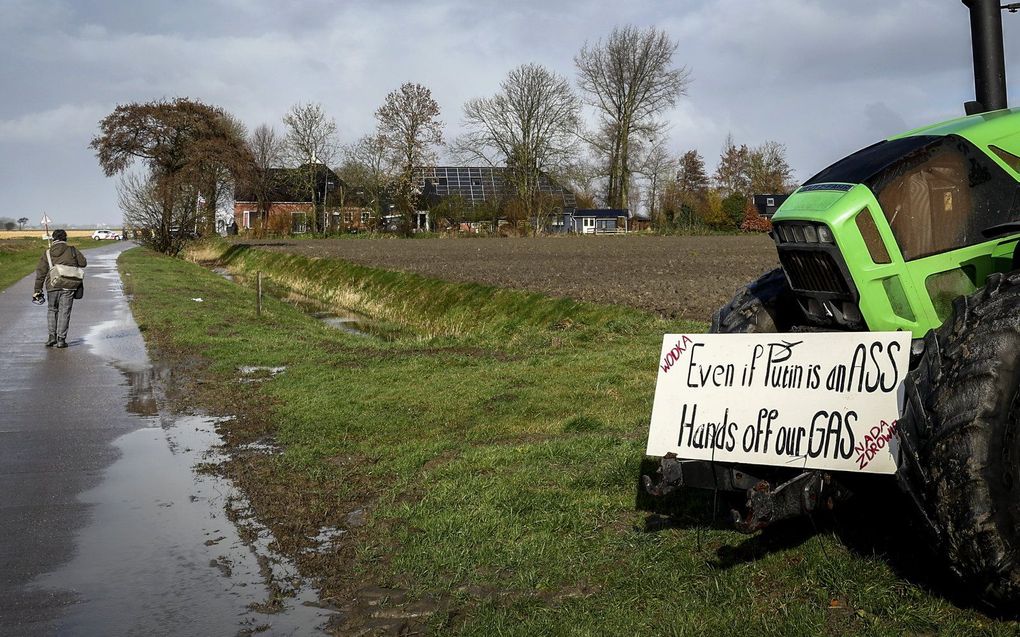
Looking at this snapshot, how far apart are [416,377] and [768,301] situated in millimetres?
6585

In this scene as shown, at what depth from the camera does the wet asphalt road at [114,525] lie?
550cm

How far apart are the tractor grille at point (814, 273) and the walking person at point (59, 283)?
14745 mm

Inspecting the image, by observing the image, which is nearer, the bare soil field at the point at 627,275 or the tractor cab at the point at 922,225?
the tractor cab at the point at 922,225

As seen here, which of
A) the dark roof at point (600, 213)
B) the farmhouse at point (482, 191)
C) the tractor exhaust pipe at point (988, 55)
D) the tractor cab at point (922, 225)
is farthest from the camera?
the dark roof at point (600, 213)

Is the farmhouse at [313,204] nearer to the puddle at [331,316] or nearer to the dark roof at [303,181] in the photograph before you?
the dark roof at [303,181]

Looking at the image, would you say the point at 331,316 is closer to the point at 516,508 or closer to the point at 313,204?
the point at 516,508

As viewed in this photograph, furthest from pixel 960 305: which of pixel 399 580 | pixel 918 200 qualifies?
pixel 399 580

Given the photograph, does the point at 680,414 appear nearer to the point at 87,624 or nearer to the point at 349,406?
the point at 87,624

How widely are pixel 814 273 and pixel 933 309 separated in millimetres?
619

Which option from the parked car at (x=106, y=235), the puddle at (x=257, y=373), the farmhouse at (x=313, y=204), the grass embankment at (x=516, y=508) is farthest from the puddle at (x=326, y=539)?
the parked car at (x=106, y=235)

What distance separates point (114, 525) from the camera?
728 cm

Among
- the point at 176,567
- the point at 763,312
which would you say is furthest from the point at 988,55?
the point at 176,567

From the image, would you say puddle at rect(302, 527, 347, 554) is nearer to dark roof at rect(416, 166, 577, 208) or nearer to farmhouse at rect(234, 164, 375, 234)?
farmhouse at rect(234, 164, 375, 234)

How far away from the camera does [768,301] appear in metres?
6.37
